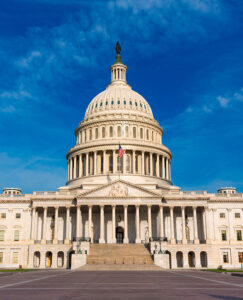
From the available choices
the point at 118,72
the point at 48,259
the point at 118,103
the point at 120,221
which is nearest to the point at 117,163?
the point at 120,221

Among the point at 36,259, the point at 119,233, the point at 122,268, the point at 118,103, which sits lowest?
the point at 122,268

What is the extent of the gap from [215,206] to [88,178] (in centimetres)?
3104

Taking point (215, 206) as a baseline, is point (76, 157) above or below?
above

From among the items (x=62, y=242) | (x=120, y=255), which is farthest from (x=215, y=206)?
(x=62, y=242)

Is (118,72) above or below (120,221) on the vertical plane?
above

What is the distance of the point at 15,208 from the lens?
81.5 metres

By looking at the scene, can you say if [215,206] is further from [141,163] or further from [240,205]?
[141,163]

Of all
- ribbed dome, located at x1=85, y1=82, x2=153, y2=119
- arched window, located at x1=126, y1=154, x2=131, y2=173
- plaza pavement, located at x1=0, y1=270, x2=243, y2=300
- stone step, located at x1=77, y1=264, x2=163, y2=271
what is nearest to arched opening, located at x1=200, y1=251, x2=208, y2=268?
stone step, located at x1=77, y1=264, x2=163, y2=271

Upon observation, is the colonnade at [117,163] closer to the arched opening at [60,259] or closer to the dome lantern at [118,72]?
the arched opening at [60,259]

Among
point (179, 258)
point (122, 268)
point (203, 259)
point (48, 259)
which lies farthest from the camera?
point (48, 259)

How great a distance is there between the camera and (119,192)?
76.9 metres

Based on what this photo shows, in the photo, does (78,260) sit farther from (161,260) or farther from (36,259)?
(36,259)

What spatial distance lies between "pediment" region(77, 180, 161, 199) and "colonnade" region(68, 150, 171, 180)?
12.5 meters

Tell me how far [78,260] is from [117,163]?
121 feet
